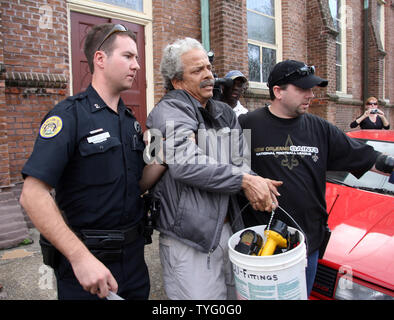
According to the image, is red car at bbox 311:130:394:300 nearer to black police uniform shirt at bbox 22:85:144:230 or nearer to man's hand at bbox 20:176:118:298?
black police uniform shirt at bbox 22:85:144:230

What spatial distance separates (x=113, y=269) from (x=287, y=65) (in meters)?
1.60

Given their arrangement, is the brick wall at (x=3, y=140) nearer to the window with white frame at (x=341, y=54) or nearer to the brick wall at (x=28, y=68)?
the brick wall at (x=28, y=68)

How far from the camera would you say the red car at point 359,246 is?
199 centimetres

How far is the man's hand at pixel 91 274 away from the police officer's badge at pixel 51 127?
54cm

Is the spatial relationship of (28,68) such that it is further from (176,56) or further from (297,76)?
(297,76)

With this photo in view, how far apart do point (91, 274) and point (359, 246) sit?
1.75 metres

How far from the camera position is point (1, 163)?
12.9 feet

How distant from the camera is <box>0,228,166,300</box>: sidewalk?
112 inches

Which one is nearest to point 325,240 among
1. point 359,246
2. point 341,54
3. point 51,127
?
point 359,246

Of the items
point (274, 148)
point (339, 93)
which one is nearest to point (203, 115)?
point (274, 148)

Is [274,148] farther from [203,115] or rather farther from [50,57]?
[50,57]

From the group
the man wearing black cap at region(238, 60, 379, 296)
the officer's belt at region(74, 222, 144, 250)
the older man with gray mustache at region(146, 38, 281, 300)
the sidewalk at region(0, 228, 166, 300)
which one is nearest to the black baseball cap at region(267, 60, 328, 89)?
the man wearing black cap at region(238, 60, 379, 296)

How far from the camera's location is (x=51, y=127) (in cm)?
148

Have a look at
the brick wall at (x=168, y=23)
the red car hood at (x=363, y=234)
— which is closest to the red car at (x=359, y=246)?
the red car hood at (x=363, y=234)
